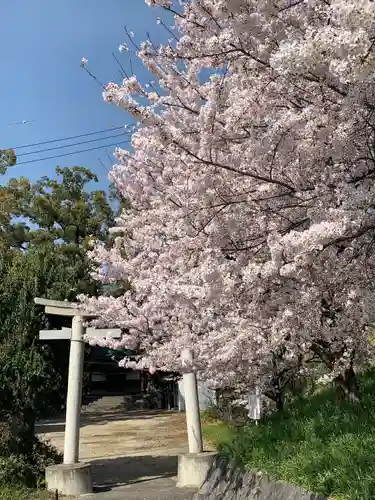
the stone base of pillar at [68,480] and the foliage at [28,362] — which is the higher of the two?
the foliage at [28,362]

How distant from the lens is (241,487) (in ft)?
22.9

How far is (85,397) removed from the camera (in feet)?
108

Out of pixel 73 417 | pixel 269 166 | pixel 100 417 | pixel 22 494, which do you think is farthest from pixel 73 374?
pixel 100 417

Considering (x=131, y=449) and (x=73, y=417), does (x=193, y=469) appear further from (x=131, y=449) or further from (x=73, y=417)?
(x=131, y=449)

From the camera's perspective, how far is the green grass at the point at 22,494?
8711 millimetres

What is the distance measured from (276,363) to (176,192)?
346 centimetres

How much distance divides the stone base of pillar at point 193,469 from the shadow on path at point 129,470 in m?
1.22

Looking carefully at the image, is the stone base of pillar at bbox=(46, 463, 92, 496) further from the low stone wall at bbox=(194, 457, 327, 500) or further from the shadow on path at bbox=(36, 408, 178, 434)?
the shadow on path at bbox=(36, 408, 178, 434)

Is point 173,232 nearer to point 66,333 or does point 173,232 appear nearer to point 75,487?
point 66,333

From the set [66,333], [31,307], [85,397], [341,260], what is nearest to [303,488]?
[341,260]

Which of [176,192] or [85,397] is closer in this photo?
[176,192]

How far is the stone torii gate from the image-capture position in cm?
960

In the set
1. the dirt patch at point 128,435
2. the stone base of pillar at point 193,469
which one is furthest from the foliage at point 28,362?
the dirt patch at point 128,435

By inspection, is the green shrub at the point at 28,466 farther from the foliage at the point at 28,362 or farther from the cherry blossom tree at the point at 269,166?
the cherry blossom tree at the point at 269,166
